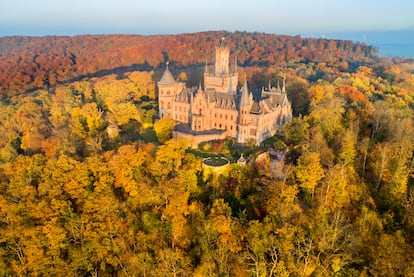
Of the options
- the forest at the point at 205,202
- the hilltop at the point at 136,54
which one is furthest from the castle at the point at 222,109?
the hilltop at the point at 136,54

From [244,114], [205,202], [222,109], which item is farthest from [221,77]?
[205,202]

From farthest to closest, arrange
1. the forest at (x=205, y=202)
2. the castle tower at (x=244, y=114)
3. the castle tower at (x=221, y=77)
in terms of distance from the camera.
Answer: the castle tower at (x=221, y=77)
the castle tower at (x=244, y=114)
the forest at (x=205, y=202)

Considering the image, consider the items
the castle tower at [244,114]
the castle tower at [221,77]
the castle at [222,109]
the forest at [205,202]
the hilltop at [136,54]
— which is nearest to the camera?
the forest at [205,202]

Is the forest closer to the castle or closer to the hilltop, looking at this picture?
the castle

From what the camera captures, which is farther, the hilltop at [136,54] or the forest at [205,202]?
the hilltop at [136,54]

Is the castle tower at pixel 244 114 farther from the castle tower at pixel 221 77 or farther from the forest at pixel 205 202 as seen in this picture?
the castle tower at pixel 221 77

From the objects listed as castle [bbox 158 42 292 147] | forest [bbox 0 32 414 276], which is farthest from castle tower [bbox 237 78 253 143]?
forest [bbox 0 32 414 276]

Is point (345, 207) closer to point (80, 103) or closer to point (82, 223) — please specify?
point (82, 223)

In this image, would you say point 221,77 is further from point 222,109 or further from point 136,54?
point 136,54

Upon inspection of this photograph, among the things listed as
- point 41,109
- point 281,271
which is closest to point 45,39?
point 41,109
